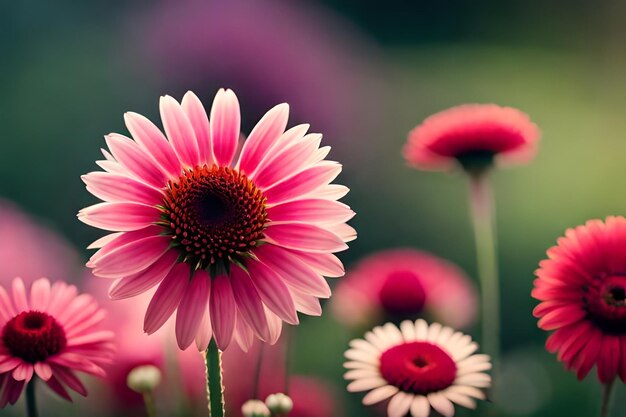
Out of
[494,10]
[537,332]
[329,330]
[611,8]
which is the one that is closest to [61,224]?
[329,330]

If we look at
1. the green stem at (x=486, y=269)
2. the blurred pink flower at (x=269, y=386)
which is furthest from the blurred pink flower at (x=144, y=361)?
the green stem at (x=486, y=269)

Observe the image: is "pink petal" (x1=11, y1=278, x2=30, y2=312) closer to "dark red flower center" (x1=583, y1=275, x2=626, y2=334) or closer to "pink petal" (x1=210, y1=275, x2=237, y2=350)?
"pink petal" (x1=210, y1=275, x2=237, y2=350)

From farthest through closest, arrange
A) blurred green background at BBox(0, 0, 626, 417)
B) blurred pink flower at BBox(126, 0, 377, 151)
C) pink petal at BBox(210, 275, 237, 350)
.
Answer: blurred pink flower at BBox(126, 0, 377, 151)
blurred green background at BBox(0, 0, 626, 417)
pink petal at BBox(210, 275, 237, 350)

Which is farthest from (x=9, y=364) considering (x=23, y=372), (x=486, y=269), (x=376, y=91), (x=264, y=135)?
(x=376, y=91)

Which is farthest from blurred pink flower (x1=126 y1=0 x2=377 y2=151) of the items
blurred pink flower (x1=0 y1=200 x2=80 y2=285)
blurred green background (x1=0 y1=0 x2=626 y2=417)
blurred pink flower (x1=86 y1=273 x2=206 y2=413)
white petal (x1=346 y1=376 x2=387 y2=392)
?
white petal (x1=346 y1=376 x2=387 y2=392)

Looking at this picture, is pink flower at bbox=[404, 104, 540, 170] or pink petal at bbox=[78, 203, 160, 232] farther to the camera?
pink flower at bbox=[404, 104, 540, 170]

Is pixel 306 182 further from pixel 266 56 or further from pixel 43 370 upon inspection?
pixel 266 56
